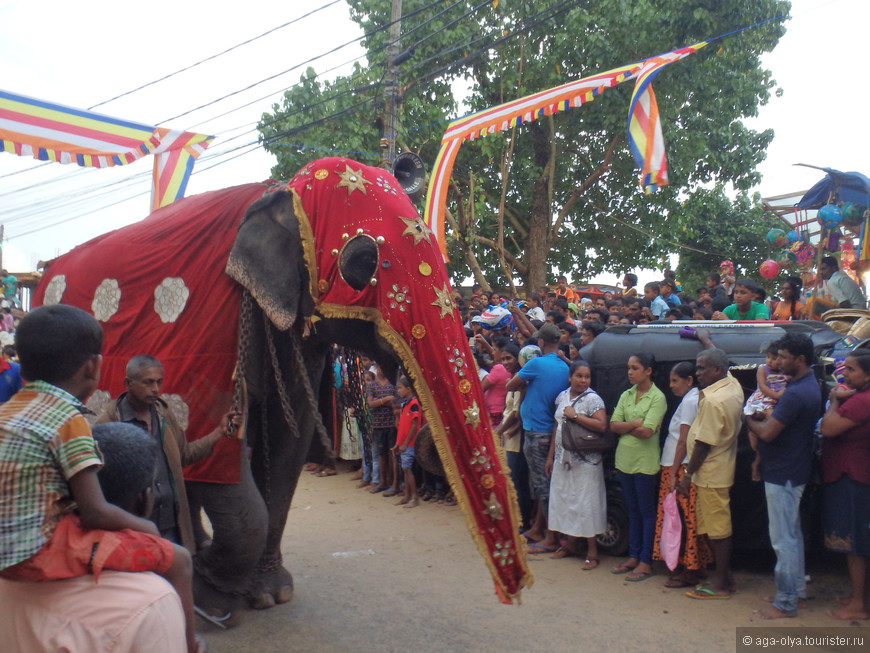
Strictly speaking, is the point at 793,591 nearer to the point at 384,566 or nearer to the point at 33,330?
the point at 384,566

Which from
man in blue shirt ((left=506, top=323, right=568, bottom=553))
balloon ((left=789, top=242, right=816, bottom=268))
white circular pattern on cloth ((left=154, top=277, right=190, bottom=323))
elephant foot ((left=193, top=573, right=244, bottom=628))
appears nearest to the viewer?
white circular pattern on cloth ((left=154, top=277, right=190, bottom=323))

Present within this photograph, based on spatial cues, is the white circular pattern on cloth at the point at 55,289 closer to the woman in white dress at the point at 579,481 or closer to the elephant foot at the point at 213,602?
the elephant foot at the point at 213,602

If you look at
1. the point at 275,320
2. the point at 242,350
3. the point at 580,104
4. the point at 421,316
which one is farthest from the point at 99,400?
the point at 580,104

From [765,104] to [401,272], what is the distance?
15.2 meters

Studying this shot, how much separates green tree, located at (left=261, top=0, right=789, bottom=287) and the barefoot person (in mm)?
10568

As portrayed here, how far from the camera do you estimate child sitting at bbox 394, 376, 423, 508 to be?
8.46 meters

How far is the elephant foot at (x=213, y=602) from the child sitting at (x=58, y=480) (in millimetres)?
2508

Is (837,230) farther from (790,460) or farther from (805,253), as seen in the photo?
(790,460)

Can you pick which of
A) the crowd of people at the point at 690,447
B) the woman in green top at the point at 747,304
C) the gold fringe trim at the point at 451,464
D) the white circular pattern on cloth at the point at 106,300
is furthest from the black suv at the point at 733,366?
the white circular pattern on cloth at the point at 106,300

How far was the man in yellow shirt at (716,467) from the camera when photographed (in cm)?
528

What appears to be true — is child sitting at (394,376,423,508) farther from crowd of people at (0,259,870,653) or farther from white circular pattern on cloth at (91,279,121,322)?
white circular pattern on cloth at (91,279,121,322)

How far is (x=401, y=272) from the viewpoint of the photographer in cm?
369

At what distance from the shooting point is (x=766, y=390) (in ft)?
16.7

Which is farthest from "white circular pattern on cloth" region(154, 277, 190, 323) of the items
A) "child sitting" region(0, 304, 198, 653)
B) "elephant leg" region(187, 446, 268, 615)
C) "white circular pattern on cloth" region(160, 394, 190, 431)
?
"child sitting" region(0, 304, 198, 653)
